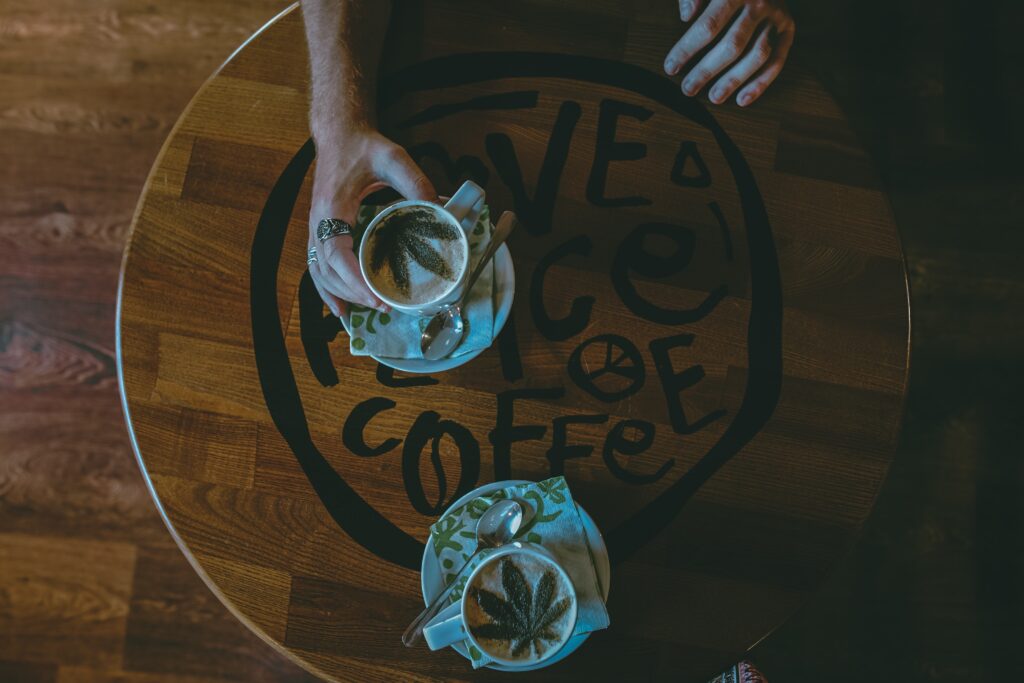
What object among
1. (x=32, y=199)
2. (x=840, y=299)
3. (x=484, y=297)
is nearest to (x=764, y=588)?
(x=840, y=299)

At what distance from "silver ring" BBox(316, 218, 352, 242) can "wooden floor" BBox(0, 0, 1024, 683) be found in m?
1.35

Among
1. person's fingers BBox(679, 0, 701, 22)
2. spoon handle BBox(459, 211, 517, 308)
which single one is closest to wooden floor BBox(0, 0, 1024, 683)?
person's fingers BBox(679, 0, 701, 22)

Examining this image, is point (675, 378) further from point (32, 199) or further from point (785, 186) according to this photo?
point (32, 199)

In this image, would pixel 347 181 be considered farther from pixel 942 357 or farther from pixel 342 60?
pixel 942 357

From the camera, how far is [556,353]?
1247 millimetres

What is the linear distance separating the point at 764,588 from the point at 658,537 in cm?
21

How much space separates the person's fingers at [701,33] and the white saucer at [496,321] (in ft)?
1.65

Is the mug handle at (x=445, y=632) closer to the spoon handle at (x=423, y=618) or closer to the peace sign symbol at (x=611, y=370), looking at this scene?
the spoon handle at (x=423, y=618)

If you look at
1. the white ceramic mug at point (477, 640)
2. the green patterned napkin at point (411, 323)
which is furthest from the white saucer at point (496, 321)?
the white ceramic mug at point (477, 640)

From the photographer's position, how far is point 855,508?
48.3 inches

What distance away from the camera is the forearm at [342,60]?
4.14ft

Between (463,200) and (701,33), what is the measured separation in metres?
0.60

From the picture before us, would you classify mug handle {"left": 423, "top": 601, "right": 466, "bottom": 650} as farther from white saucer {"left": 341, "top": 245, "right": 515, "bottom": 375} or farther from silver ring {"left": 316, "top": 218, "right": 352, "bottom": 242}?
silver ring {"left": 316, "top": 218, "right": 352, "bottom": 242}

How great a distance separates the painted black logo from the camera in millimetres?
1225
